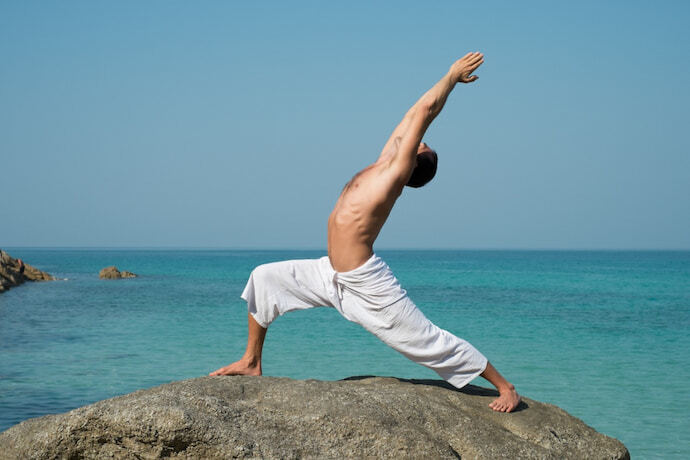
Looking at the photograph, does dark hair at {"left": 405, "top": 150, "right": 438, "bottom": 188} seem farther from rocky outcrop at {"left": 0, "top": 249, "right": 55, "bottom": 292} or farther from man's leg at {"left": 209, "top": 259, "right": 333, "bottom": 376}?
rocky outcrop at {"left": 0, "top": 249, "right": 55, "bottom": 292}

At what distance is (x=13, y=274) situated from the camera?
105 feet

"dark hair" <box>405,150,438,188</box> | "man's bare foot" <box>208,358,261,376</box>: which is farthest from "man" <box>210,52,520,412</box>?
"man's bare foot" <box>208,358,261,376</box>

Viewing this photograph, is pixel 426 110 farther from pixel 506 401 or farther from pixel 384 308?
pixel 506 401

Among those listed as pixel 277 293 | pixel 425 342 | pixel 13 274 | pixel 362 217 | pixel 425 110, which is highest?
pixel 425 110

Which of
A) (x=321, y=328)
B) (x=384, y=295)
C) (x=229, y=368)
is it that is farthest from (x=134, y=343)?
(x=384, y=295)

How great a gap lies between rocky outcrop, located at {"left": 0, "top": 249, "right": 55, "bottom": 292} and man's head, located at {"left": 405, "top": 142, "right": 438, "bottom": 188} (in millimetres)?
26356

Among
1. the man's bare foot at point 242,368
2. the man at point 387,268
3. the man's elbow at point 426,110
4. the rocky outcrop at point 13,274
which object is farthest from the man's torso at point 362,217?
the rocky outcrop at point 13,274

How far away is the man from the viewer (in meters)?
4.62

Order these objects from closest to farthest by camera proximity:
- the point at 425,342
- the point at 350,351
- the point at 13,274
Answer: the point at 425,342
the point at 350,351
the point at 13,274

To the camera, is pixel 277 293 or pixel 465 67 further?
pixel 277 293

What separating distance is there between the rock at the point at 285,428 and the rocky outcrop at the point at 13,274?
26.2 meters

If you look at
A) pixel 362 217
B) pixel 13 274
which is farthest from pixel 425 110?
pixel 13 274

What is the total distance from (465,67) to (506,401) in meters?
2.18

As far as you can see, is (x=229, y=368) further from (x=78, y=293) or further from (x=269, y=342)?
(x=78, y=293)
